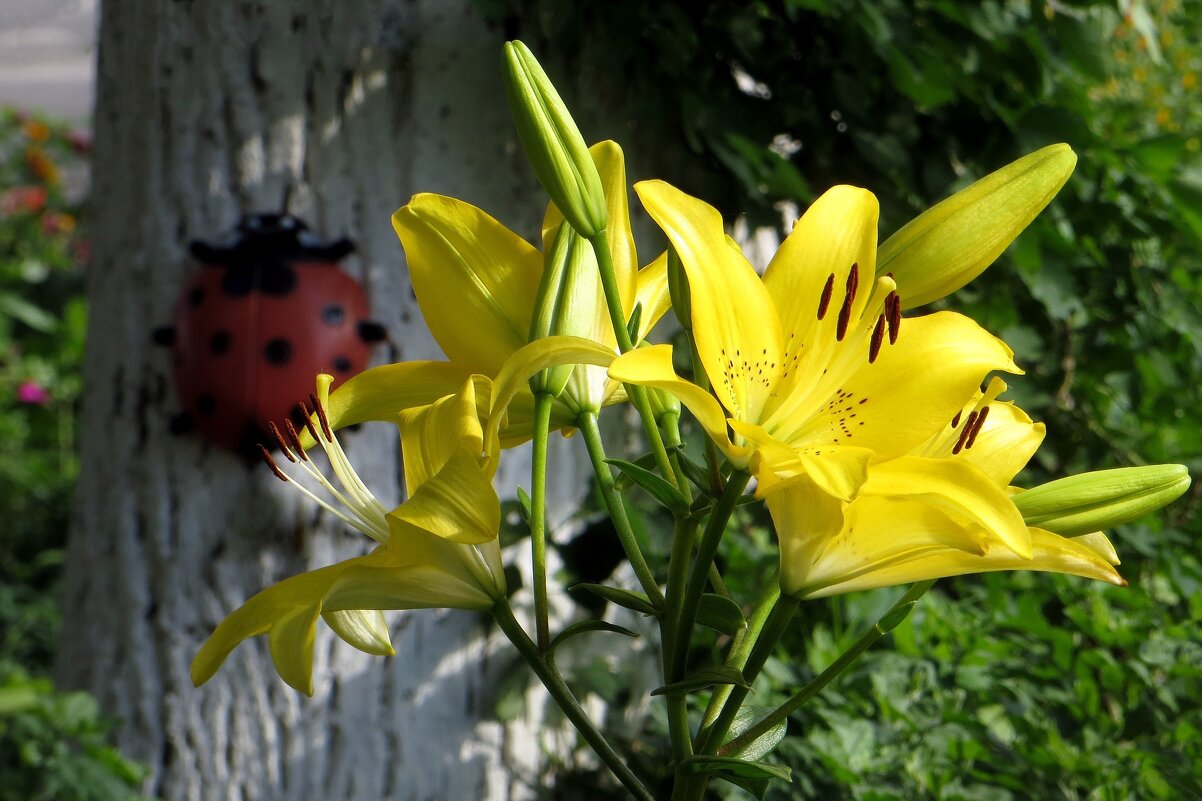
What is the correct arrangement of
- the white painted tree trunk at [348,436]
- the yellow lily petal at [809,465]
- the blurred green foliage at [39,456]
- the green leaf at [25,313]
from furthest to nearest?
the green leaf at [25,313] < the white painted tree trunk at [348,436] < the blurred green foliage at [39,456] < the yellow lily petal at [809,465]

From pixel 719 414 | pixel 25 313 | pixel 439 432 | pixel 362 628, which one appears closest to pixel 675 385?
pixel 719 414

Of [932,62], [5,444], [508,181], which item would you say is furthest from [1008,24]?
[5,444]

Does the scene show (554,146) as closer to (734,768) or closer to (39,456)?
(734,768)

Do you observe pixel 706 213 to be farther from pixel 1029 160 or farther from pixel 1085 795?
pixel 1085 795

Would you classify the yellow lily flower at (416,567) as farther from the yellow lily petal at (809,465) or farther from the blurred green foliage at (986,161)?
the blurred green foliage at (986,161)

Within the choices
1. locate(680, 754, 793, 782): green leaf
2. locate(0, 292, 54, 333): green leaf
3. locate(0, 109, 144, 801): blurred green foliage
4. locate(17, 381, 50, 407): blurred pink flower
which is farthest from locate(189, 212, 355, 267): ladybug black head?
locate(0, 292, 54, 333): green leaf

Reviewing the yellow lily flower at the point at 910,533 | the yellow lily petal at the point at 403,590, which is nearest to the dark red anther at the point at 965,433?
the yellow lily flower at the point at 910,533
